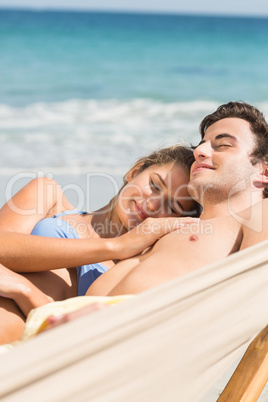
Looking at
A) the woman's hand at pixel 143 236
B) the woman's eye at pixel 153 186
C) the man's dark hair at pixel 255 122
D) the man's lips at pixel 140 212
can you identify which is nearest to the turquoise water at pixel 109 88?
the man's dark hair at pixel 255 122

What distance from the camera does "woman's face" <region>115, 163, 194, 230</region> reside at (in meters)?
2.38

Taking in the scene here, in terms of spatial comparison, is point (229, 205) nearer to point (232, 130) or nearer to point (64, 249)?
point (232, 130)

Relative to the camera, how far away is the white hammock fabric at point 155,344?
1.19m

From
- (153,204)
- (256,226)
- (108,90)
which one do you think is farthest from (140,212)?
(108,90)

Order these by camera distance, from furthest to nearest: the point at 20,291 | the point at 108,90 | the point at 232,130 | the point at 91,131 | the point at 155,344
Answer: the point at 108,90 → the point at 91,131 → the point at 232,130 → the point at 20,291 → the point at 155,344

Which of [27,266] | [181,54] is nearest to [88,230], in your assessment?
[27,266]

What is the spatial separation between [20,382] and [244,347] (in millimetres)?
959

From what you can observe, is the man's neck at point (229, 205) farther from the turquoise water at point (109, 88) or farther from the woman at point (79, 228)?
the turquoise water at point (109, 88)

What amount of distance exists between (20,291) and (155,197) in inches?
29.5

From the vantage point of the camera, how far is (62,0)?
32906 mm

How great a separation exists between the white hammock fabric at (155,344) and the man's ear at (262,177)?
27.8 inches

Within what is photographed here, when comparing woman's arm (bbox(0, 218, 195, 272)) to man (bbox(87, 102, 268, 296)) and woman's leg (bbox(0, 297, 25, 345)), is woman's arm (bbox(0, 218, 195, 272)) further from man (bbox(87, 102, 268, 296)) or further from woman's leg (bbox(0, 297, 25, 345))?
woman's leg (bbox(0, 297, 25, 345))

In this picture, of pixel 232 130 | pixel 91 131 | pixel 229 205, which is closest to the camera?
pixel 229 205

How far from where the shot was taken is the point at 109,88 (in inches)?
429
